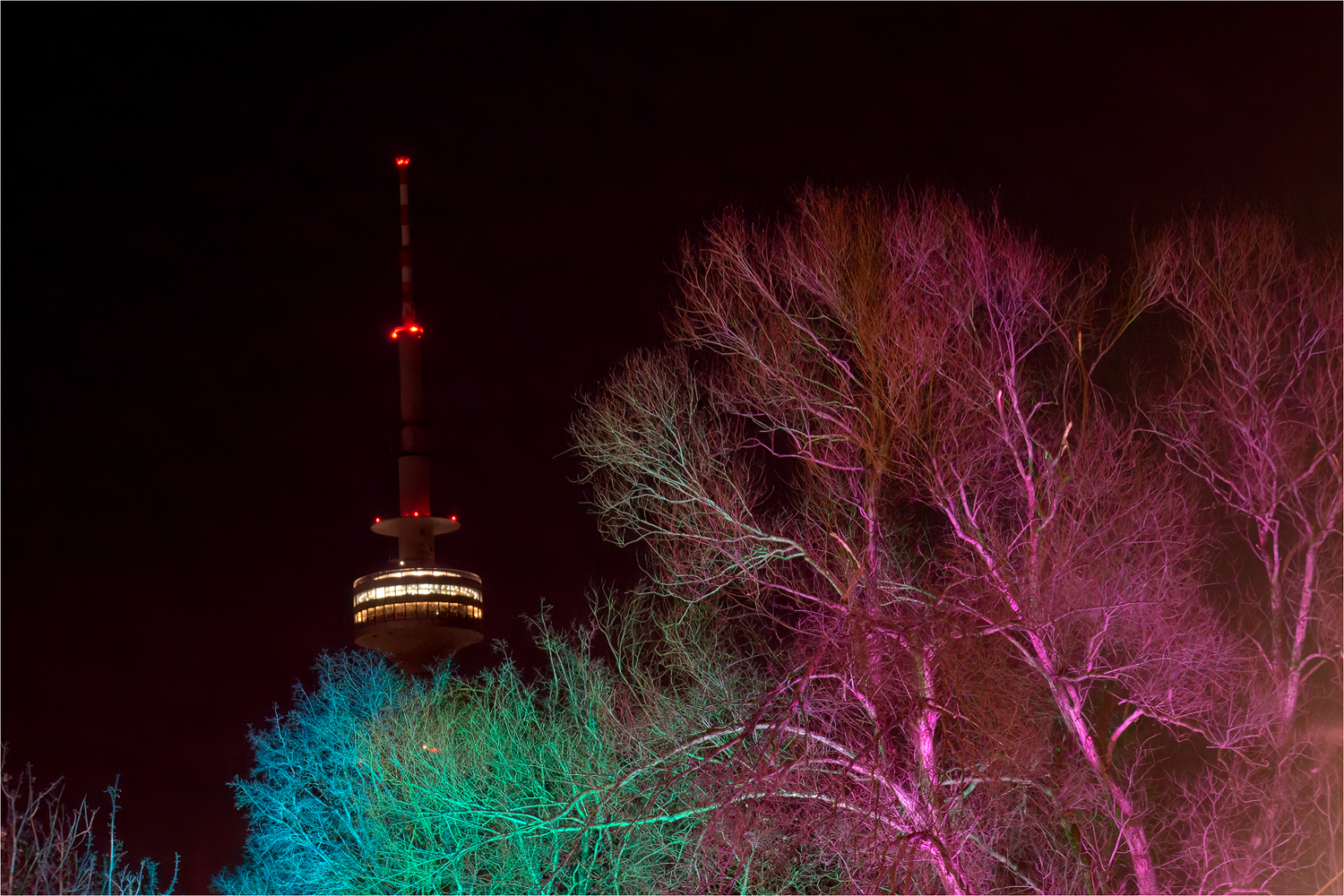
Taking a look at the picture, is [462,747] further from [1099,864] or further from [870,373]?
[1099,864]

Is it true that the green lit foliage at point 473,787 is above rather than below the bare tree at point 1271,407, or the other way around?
below

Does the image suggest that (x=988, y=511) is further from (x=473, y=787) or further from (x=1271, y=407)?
(x=473, y=787)

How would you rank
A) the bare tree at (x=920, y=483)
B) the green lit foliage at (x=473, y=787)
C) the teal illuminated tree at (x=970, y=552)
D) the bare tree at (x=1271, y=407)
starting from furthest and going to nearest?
the green lit foliage at (x=473, y=787)
the bare tree at (x=1271, y=407)
the bare tree at (x=920, y=483)
the teal illuminated tree at (x=970, y=552)

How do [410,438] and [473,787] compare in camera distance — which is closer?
[473,787]

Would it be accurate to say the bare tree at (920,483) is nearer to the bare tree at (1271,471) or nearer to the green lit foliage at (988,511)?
the green lit foliage at (988,511)

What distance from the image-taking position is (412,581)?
52.0m

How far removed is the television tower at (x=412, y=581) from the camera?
2051 inches

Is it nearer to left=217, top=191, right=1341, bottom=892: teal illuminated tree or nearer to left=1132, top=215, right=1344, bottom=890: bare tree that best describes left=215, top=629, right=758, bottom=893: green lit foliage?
left=217, top=191, right=1341, bottom=892: teal illuminated tree

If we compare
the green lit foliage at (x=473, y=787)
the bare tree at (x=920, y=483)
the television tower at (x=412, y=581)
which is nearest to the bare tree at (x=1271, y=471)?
the bare tree at (x=920, y=483)

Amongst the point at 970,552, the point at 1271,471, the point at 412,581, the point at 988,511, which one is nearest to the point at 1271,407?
the point at 1271,471

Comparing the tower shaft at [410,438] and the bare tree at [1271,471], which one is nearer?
the bare tree at [1271,471]

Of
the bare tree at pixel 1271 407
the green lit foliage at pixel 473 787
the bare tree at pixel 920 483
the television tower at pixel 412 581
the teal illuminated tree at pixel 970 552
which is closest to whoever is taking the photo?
the teal illuminated tree at pixel 970 552

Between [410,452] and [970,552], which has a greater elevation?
[410,452]

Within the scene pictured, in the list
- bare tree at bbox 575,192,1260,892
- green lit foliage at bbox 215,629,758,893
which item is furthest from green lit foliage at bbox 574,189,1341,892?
green lit foliage at bbox 215,629,758,893
